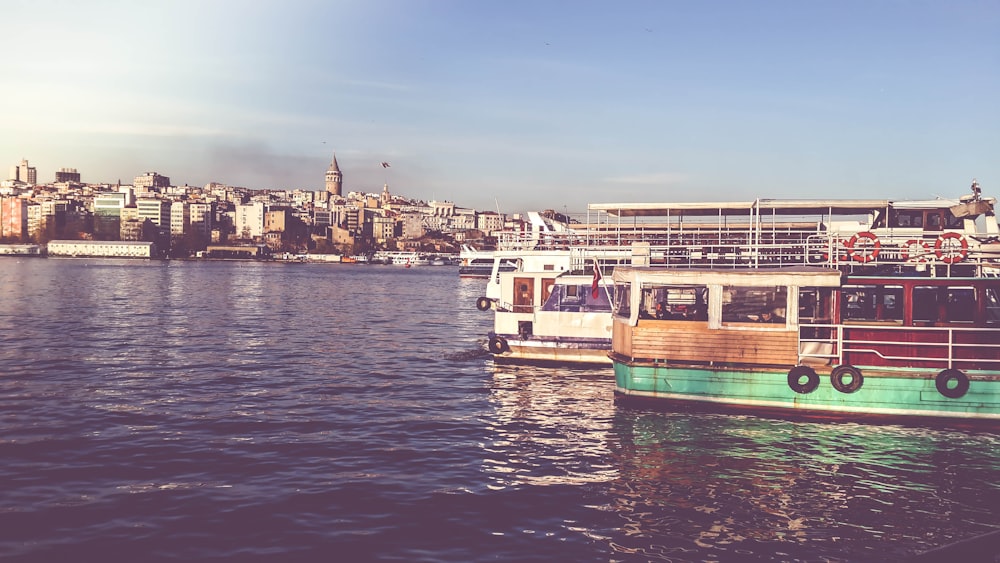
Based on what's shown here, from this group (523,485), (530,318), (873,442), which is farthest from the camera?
(530,318)

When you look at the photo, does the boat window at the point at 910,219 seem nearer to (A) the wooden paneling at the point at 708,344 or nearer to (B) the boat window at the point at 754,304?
(B) the boat window at the point at 754,304

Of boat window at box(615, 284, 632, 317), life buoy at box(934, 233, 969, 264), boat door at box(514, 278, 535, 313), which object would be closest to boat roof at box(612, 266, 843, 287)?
boat window at box(615, 284, 632, 317)

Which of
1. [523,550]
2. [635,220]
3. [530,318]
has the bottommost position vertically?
[523,550]

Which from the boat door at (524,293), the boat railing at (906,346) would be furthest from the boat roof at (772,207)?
the boat railing at (906,346)

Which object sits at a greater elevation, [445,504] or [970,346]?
[970,346]

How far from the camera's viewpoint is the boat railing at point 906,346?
2078cm

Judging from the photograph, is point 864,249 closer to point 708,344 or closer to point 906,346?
point 906,346

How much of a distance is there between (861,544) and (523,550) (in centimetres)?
564

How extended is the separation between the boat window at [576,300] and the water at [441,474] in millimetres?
3065

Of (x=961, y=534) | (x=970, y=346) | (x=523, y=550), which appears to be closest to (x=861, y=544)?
(x=961, y=534)

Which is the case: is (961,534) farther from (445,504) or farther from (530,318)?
(530,318)

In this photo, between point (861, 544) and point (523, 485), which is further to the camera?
point (523, 485)

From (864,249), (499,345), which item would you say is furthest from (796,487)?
(499,345)

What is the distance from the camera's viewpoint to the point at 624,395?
2306 cm
